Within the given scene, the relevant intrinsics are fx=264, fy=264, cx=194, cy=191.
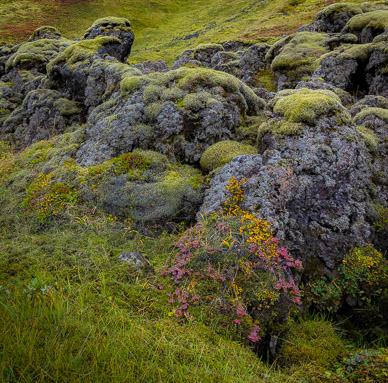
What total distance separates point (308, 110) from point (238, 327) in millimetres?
5959

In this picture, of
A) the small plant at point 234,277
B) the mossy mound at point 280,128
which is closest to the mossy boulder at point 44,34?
the mossy mound at point 280,128

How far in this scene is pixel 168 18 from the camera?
263 ft

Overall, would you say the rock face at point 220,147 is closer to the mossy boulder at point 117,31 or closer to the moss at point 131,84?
the moss at point 131,84

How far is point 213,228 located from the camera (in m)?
5.66

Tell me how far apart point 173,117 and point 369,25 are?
1778 cm

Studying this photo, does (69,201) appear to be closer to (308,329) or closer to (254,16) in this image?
(308,329)

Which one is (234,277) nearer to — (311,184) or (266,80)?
(311,184)

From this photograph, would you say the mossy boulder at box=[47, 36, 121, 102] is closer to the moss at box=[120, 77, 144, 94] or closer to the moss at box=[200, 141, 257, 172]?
the moss at box=[120, 77, 144, 94]

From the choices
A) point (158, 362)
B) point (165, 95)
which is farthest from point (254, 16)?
point (158, 362)

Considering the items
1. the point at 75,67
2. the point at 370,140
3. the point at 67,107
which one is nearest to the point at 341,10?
the point at 370,140

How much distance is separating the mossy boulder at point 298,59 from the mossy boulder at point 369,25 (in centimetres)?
189

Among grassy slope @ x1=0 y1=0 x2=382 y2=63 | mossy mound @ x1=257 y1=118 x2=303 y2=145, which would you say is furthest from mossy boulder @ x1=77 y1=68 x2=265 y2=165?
grassy slope @ x1=0 y1=0 x2=382 y2=63

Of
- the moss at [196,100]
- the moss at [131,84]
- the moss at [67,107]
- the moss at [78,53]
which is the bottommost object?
the moss at [196,100]

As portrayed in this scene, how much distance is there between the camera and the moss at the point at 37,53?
20.8m
